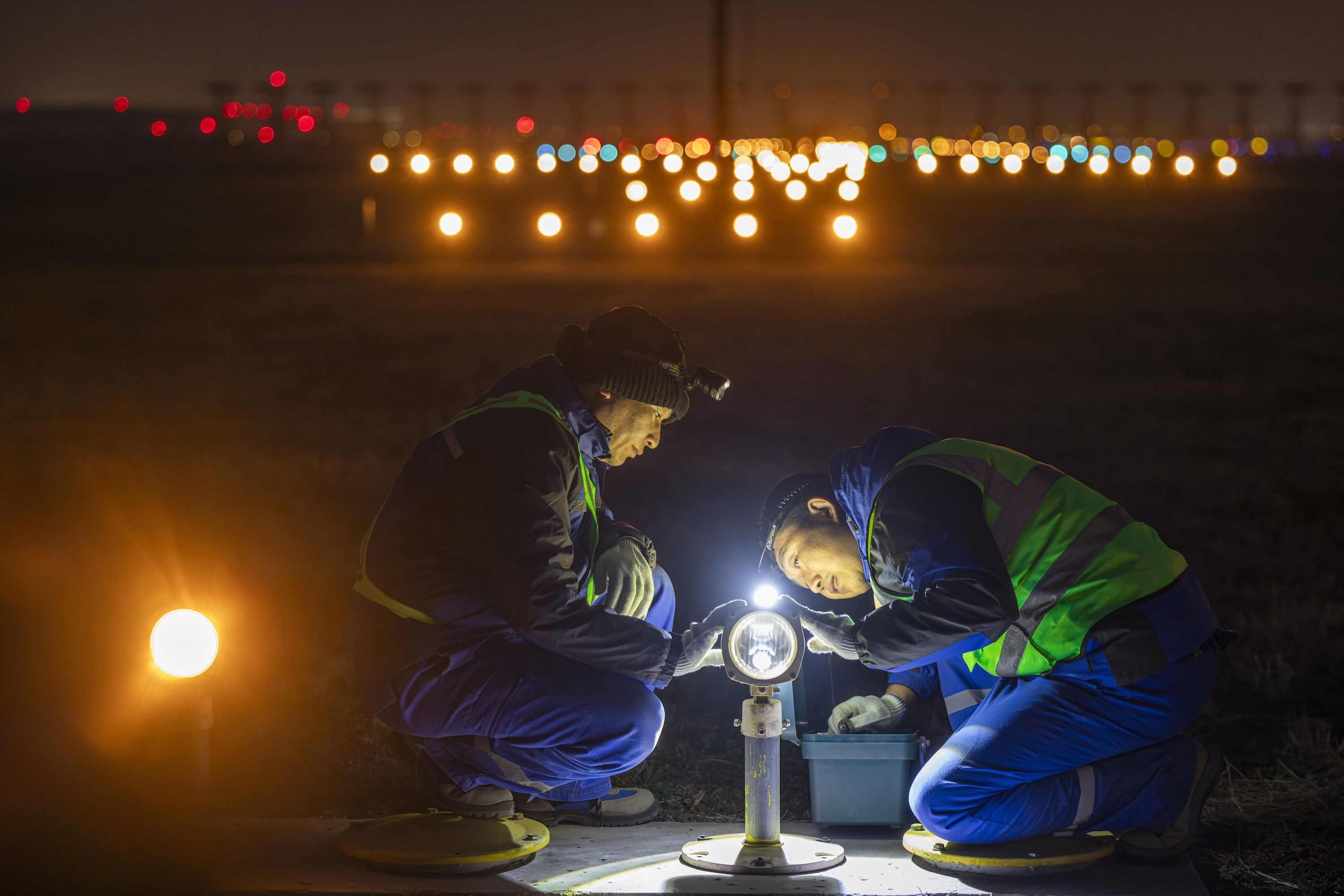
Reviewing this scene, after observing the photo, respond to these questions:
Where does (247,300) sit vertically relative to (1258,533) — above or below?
above

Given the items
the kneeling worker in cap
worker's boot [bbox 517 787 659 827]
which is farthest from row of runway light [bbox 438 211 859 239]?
the kneeling worker in cap

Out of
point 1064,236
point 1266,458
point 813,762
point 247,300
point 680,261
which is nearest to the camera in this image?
point 813,762

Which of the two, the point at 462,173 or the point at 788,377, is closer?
the point at 788,377

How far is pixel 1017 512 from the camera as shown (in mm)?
3713

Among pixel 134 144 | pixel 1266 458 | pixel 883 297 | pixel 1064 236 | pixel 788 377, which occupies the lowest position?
pixel 1266 458

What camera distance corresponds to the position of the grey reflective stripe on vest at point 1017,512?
3.71m

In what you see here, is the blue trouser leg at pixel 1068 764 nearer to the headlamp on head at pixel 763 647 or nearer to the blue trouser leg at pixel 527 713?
the headlamp on head at pixel 763 647

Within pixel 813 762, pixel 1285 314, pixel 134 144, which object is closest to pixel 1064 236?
pixel 1285 314

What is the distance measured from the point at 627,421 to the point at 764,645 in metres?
0.90

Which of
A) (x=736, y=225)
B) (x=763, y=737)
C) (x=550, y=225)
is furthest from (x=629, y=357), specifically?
(x=550, y=225)

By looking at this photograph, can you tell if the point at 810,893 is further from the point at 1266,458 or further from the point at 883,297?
the point at 883,297

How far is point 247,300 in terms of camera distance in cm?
1497

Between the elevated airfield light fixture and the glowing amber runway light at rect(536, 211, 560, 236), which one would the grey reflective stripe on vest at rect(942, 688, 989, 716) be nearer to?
the elevated airfield light fixture

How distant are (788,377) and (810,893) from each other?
844 centimetres
